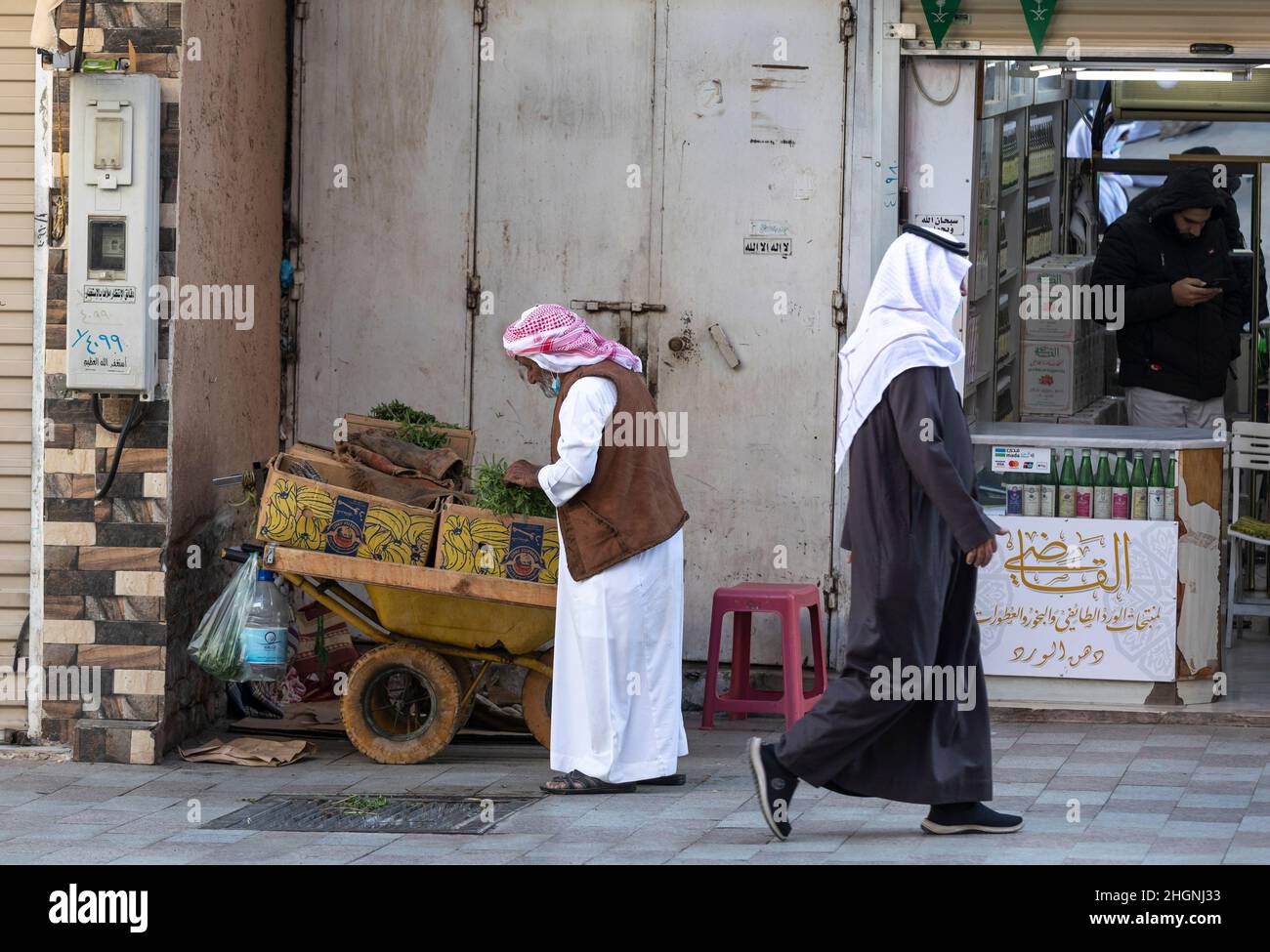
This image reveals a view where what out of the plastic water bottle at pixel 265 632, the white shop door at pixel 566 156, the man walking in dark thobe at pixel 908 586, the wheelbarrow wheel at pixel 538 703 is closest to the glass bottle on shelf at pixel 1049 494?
the white shop door at pixel 566 156

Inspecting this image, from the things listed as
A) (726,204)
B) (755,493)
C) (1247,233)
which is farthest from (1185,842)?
(1247,233)

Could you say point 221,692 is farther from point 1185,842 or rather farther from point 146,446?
point 1185,842

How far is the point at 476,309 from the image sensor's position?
8.42 metres

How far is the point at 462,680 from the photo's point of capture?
7.25 meters

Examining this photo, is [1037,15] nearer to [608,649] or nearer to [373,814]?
[608,649]

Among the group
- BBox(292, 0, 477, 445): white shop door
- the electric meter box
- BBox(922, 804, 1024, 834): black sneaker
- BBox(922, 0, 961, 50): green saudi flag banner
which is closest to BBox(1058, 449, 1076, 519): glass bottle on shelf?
BBox(922, 0, 961, 50): green saudi flag banner

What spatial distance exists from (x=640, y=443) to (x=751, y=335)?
5.65 ft


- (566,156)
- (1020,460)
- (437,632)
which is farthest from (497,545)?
(1020,460)

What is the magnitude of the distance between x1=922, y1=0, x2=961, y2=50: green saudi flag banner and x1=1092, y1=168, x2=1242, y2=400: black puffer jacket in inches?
64.8

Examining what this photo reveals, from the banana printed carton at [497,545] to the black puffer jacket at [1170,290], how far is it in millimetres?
3573

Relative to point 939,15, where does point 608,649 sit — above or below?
below

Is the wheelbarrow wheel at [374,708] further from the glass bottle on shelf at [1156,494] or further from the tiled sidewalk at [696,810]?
the glass bottle on shelf at [1156,494]

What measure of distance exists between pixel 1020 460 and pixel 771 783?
8.70ft

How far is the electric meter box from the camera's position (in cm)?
696
